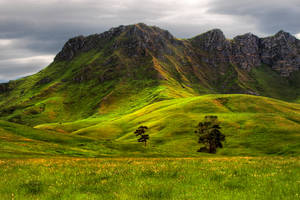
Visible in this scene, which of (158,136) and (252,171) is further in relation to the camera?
(158,136)

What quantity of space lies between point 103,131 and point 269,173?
181 m

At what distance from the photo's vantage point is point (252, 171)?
15469 mm

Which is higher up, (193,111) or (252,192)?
(193,111)

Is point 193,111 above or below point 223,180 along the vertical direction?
above

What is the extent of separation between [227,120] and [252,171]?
468 ft

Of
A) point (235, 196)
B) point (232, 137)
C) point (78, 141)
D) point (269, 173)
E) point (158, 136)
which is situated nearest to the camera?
point (235, 196)

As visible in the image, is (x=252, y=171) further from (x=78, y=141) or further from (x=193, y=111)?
(x=193, y=111)

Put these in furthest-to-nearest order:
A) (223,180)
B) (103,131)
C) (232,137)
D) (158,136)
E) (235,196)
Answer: (103,131) → (158,136) → (232,137) → (223,180) → (235,196)

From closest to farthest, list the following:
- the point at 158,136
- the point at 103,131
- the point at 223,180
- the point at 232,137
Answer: the point at 223,180 < the point at 232,137 < the point at 158,136 < the point at 103,131

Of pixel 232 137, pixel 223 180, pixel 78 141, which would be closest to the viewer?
pixel 223 180

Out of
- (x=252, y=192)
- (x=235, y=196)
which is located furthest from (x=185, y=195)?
(x=252, y=192)

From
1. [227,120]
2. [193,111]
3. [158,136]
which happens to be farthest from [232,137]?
[193,111]

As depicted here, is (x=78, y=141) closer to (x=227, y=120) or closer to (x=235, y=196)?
(x=235, y=196)

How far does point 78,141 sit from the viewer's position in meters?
79.6
